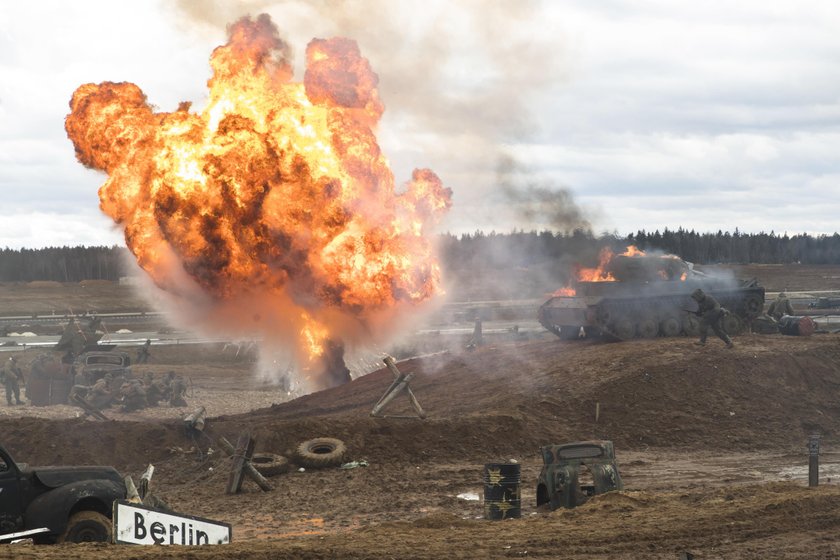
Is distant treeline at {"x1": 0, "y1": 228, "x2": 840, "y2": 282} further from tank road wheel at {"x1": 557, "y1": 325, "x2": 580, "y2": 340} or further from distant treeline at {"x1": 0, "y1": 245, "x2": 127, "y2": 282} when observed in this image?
tank road wheel at {"x1": 557, "y1": 325, "x2": 580, "y2": 340}

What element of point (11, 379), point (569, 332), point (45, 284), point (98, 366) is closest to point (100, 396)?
point (98, 366)

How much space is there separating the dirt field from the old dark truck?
154 cm

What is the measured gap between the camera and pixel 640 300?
38.3 m

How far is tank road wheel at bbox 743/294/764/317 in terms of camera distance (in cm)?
4041

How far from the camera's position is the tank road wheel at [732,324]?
129 ft

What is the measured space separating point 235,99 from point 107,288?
8517cm

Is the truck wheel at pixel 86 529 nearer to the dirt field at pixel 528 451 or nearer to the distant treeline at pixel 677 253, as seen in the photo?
the dirt field at pixel 528 451

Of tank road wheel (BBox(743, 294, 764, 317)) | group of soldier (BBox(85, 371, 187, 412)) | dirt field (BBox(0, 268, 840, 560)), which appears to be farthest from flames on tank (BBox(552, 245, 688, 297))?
group of soldier (BBox(85, 371, 187, 412))

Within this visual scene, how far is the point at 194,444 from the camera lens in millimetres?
26188

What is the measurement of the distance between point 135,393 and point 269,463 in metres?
16.3

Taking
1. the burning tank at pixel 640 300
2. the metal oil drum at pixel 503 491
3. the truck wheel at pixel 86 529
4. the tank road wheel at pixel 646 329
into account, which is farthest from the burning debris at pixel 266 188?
the truck wheel at pixel 86 529

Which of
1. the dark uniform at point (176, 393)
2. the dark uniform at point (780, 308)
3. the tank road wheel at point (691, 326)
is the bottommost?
the dark uniform at point (176, 393)

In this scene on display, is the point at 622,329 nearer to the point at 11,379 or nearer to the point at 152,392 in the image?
the point at 152,392

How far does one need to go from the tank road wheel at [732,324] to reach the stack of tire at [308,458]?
A: 19.9 m
